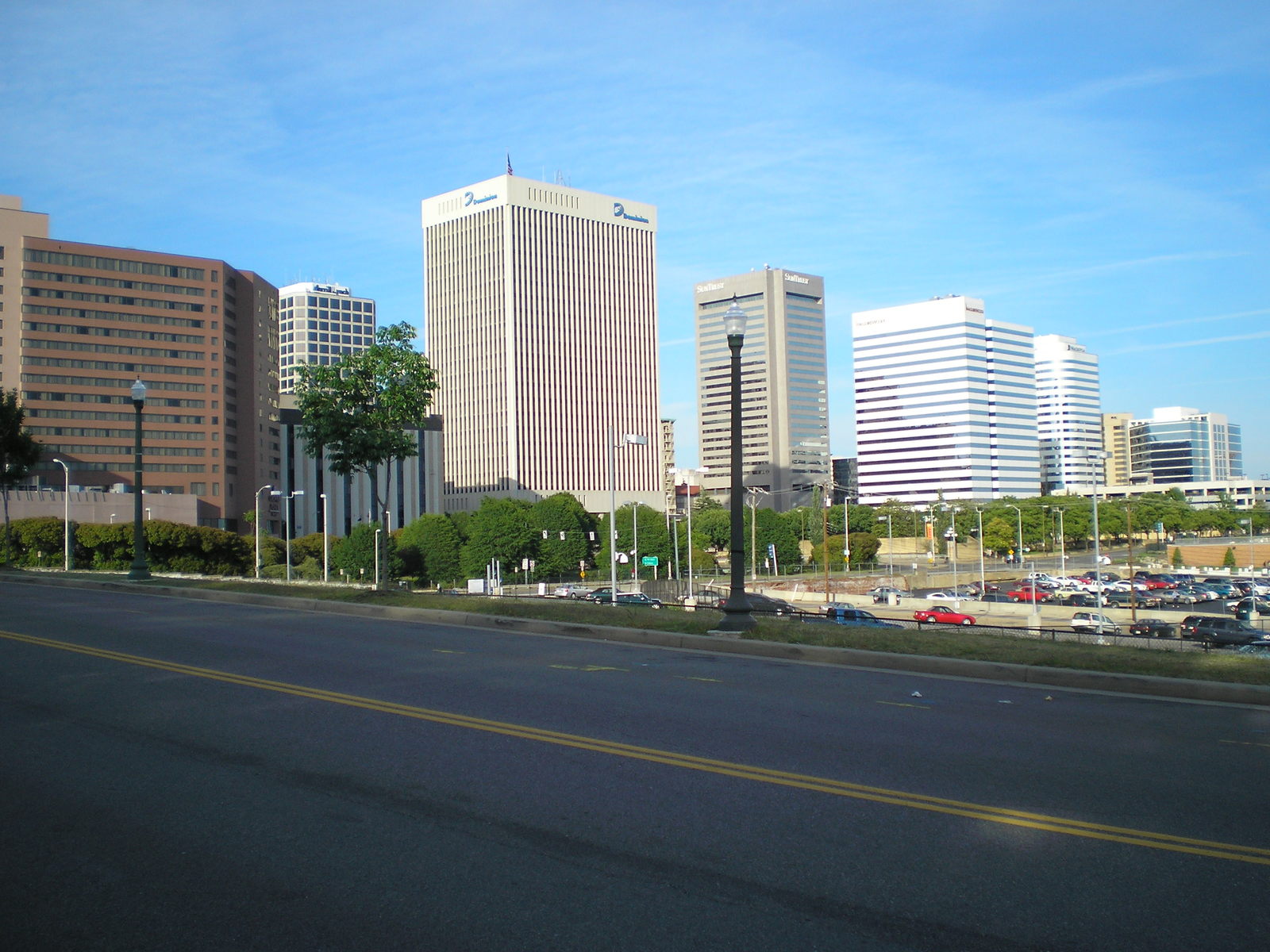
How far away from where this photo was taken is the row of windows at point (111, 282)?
133 meters

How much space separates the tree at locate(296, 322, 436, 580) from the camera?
27.7 meters

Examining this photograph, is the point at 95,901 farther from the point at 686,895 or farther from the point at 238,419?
the point at 238,419

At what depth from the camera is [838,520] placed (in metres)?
143

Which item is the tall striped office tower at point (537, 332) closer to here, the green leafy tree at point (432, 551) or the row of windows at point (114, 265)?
the row of windows at point (114, 265)

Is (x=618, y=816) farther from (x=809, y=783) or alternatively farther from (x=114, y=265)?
(x=114, y=265)

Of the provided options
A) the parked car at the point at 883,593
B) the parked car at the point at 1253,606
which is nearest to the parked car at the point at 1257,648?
the parked car at the point at 1253,606

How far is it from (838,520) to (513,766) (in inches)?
5427

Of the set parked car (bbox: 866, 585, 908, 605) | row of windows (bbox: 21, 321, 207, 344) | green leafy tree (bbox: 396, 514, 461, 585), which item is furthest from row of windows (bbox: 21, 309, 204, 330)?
parked car (bbox: 866, 585, 908, 605)

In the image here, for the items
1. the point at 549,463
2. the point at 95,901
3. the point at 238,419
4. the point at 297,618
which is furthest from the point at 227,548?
the point at 549,463

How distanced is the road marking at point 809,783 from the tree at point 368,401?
50.8 feet

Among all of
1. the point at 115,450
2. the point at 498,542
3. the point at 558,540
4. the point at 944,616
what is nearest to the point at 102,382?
the point at 115,450

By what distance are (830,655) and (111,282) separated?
14634 cm

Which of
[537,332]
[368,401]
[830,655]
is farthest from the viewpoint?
[537,332]

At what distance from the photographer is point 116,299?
13762 centimetres
